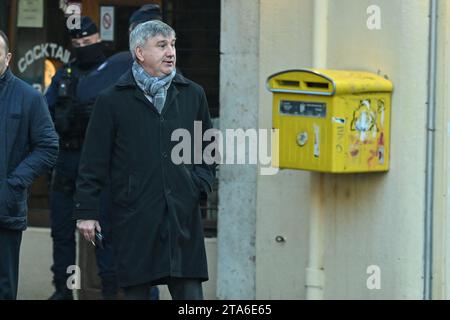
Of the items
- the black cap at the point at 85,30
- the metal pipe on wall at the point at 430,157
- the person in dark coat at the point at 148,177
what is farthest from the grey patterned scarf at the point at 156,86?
the black cap at the point at 85,30

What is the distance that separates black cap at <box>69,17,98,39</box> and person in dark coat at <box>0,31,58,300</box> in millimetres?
1656

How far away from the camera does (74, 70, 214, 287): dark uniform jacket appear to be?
19.6ft

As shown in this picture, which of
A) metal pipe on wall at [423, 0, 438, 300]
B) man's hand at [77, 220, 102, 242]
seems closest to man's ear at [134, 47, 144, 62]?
man's hand at [77, 220, 102, 242]

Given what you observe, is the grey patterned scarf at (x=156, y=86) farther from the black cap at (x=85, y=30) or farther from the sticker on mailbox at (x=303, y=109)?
the black cap at (x=85, y=30)

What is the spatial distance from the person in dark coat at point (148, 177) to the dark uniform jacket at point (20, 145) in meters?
0.35

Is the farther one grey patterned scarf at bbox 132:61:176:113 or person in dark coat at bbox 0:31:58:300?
person in dark coat at bbox 0:31:58:300

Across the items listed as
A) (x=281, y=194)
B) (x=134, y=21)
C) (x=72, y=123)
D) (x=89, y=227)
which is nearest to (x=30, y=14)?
(x=72, y=123)

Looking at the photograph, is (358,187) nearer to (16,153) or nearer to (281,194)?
(281,194)

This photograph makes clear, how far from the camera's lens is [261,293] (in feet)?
25.9

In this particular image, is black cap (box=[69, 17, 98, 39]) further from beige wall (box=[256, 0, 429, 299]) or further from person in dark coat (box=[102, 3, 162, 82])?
beige wall (box=[256, 0, 429, 299])

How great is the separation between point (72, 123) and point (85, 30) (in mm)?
648

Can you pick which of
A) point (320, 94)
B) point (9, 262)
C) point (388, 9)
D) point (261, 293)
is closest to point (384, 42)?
point (388, 9)
